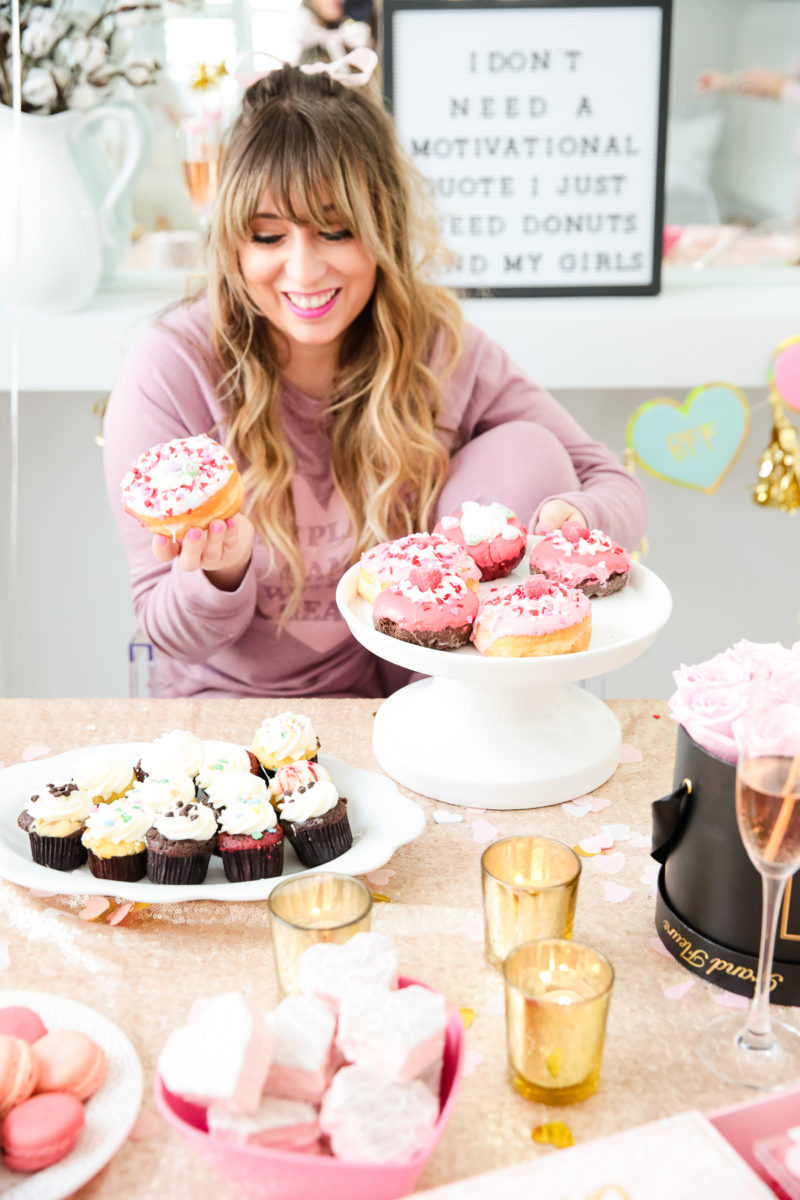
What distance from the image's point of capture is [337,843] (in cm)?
100

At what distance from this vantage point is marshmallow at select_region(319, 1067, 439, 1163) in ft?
2.02

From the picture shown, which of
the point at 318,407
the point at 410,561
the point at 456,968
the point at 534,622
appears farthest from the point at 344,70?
the point at 456,968

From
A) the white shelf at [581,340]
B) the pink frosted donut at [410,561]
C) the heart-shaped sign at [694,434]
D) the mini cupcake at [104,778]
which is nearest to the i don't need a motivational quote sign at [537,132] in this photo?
the white shelf at [581,340]

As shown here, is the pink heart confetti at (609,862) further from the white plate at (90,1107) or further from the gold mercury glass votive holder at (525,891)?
the white plate at (90,1107)

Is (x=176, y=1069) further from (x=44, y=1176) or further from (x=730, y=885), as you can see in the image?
(x=730, y=885)

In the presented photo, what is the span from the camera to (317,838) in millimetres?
984

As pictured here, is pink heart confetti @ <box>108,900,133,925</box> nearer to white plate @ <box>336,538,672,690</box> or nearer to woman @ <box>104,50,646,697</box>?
white plate @ <box>336,538,672,690</box>

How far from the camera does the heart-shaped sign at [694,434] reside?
224 cm

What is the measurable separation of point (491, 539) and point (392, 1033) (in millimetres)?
741

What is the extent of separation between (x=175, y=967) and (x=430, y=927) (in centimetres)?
22

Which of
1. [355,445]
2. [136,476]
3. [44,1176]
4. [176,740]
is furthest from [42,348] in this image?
[44,1176]

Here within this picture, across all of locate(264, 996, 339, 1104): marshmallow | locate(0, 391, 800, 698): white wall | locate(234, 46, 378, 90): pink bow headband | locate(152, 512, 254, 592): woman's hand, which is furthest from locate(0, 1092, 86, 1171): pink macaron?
locate(0, 391, 800, 698): white wall

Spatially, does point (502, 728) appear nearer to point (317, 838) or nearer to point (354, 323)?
point (317, 838)

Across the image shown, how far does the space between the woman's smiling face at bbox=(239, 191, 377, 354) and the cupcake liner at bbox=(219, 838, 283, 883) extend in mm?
915
